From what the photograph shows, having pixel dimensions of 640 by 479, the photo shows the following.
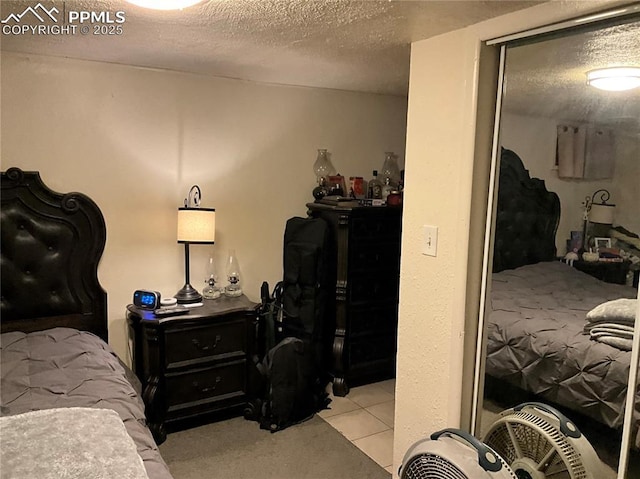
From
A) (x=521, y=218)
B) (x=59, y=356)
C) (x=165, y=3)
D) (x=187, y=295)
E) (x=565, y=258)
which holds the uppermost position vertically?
(x=165, y=3)

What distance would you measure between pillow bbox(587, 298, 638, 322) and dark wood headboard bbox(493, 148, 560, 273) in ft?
0.79

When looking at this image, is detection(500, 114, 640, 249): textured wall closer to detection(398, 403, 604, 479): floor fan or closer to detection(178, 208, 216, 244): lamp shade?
detection(398, 403, 604, 479): floor fan

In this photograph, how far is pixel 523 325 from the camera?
1993 millimetres

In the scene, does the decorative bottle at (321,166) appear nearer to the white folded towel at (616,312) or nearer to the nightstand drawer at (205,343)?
the nightstand drawer at (205,343)

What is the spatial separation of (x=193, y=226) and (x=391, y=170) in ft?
5.66

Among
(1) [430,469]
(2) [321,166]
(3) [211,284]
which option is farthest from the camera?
(2) [321,166]

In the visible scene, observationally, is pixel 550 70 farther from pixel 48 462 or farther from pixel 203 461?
pixel 203 461

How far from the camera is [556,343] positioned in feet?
6.10

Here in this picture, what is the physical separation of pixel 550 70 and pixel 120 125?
7.66ft

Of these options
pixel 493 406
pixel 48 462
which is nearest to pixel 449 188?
pixel 493 406

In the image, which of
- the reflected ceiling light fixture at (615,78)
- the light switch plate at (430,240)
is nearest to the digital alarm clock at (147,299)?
the light switch plate at (430,240)

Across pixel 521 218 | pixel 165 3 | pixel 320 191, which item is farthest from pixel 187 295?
pixel 521 218

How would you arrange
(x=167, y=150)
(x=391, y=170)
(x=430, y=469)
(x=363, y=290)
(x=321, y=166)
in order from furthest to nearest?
(x=391, y=170) < (x=321, y=166) < (x=363, y=290) < (x=167, y=150) < (x=430, y=469)

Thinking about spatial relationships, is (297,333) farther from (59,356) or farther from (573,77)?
(573,77)
